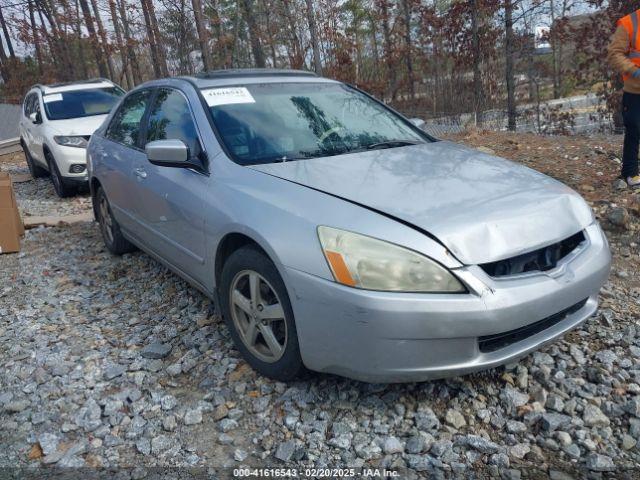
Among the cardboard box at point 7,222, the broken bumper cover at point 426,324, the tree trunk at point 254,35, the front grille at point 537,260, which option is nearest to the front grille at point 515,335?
the broken bumper cover at point 426,324

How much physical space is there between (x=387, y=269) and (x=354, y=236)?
211 mm

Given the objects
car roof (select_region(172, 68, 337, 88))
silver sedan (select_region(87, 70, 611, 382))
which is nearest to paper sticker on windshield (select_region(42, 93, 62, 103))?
car roof (select_region(172, 68, 337, 88))

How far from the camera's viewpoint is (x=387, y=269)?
232cm

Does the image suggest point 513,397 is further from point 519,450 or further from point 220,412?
point 220,412

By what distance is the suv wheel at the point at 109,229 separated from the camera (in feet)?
16.5

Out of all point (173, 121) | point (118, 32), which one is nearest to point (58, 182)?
point (173, 121)

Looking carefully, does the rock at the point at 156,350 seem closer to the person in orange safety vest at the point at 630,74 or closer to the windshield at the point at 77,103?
the person in orange safety vest at the point at 630,74

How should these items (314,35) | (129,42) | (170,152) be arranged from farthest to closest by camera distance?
(129,42) < (314,35) < (170,152)

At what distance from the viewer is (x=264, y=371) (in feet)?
9.51

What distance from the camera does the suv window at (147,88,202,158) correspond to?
3498 millimetres

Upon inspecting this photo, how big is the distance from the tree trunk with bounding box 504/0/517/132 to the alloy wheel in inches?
348

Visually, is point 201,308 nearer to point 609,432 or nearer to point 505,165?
point 505,165

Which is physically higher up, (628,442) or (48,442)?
(48,442)

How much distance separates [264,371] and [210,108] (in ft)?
5.44
